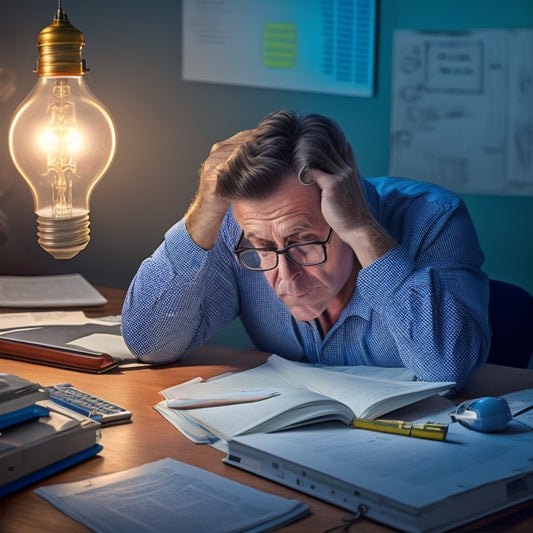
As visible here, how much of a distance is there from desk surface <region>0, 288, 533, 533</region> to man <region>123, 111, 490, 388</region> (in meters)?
0.07

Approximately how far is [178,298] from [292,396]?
21.2 inches

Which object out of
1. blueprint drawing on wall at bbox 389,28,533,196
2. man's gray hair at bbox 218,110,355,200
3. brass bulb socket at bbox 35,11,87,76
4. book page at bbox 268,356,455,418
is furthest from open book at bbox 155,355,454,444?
blueprint drawing on wall at bbox 389,28,533,196

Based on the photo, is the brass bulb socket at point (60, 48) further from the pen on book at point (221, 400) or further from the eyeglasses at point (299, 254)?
the pen on book at point (221, 400)

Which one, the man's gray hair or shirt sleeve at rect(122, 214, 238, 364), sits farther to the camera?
shirt sleeve at rect(122, 214, 238, 364)

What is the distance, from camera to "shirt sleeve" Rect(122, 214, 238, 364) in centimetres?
184

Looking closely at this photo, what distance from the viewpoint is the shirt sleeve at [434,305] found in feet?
5.34

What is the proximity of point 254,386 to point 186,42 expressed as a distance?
1552mm

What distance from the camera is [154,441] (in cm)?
139

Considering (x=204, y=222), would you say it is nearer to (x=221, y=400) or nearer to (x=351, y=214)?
(x=351, y=214)

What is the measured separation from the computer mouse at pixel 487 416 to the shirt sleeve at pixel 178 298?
682mm

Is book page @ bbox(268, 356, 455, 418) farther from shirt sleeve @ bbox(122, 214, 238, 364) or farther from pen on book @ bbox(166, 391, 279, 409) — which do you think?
shirt sleeve @ bbox(122, 214, 238, 364)

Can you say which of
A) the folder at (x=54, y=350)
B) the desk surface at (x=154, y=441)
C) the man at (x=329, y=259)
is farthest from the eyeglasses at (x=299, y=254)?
the folder at (x=54, y=350)

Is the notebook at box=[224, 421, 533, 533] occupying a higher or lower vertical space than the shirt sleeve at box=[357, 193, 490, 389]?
lower

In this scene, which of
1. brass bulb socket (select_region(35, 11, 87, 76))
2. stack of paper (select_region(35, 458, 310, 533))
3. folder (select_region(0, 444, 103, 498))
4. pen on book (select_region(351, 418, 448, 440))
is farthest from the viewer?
brass bulb socket (select_region(35, 11, 87, 76))
